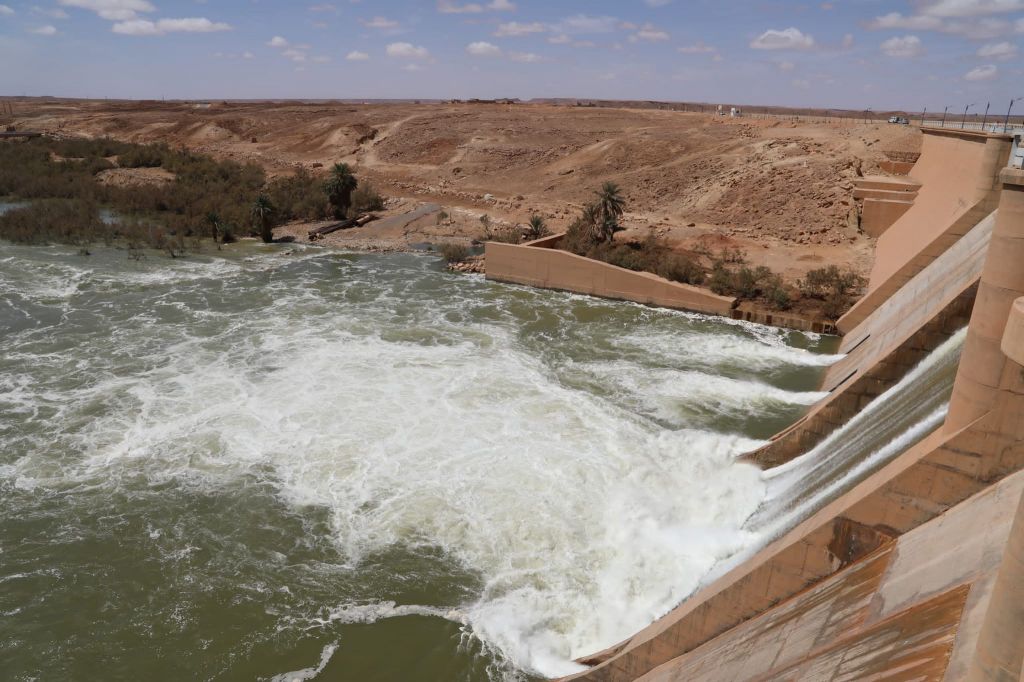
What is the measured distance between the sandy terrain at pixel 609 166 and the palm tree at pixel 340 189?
2.94 metres

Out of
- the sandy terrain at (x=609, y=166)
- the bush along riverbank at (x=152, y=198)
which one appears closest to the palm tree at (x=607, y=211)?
the sandy terrain at (x=609, y=166)

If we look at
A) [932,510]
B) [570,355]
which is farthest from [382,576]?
[570,355]

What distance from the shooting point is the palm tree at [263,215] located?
124 feet

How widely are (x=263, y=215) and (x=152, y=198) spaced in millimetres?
11517

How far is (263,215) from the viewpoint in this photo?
37.8 metres

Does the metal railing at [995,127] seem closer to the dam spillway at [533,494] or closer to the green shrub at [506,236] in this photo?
the dam spillway at [533,494]

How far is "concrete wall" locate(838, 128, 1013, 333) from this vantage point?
17.2m

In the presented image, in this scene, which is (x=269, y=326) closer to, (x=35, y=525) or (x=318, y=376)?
(x=318, y=376)

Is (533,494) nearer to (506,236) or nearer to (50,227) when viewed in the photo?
(506,236)

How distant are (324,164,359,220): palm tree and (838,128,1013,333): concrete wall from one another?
102ft

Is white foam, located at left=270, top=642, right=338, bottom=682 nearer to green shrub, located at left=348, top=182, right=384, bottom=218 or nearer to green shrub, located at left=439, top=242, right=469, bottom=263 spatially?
green shrub, located at left=439, top=242, right=469, bottom=263

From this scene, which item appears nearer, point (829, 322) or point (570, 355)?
point (570, 355)

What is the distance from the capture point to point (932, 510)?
25.2ft

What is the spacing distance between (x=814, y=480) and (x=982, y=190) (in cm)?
1079
